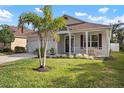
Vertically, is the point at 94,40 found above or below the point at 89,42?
above

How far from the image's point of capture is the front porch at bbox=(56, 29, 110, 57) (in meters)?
21.5

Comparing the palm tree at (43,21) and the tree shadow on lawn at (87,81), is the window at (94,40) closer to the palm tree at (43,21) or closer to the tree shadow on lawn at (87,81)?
the palm tree at (43,21)

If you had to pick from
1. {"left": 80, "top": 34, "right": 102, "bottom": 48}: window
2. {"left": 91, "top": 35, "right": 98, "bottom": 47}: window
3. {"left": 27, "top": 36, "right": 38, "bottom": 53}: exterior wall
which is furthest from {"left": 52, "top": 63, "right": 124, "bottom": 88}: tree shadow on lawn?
{"left": 27, "top": 36, "right": 38, "bottom": 53}: exterior wall

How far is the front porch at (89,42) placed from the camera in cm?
2150

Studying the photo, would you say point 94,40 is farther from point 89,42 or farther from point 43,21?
point 43,21

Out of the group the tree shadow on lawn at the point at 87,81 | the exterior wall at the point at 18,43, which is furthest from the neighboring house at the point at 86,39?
the exterior wall at the point at 18,43

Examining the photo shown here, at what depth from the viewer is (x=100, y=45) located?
22.6 m

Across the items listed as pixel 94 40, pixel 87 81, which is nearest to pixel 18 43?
pixel 94 40

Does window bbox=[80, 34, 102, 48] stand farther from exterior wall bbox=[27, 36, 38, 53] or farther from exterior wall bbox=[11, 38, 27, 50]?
exterior wall bbox=[11, 38, 27, 50]

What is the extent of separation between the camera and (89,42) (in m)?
23.1

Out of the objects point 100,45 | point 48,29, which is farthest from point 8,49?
point 48,29

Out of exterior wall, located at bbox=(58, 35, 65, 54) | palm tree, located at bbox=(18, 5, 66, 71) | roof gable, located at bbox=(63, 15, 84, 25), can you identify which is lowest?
exterior wall, located at bbox=(58, 35, 65, 54)
